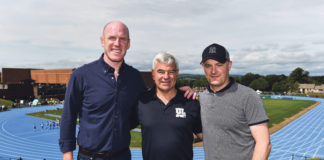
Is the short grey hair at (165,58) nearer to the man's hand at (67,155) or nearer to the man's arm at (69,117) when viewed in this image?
Answer: the man's arm at (69,117)

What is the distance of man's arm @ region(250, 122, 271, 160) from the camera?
10.8 feet

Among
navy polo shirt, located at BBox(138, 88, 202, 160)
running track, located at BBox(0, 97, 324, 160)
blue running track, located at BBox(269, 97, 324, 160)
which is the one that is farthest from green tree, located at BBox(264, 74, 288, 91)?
navy polo shirt, located at BBox(138, 88, 202, 160)

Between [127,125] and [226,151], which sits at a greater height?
[127,125]

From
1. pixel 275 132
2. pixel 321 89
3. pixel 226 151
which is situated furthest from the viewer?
pixel 321 89

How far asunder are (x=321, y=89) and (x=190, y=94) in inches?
5046

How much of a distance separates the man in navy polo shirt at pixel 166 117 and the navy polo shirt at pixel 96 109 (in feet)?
1.21

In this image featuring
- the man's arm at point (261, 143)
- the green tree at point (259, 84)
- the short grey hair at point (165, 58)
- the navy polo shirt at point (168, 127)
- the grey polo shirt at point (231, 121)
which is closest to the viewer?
the man's arm at point (261, 143)

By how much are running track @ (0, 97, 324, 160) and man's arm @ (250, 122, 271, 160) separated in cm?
1979

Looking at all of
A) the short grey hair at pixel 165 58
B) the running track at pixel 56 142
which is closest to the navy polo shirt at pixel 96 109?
the short grey hair at pixel 165 58

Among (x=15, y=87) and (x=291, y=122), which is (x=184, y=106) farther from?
(x=15, y=87)

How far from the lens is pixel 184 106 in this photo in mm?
3738

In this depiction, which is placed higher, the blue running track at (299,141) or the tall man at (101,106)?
the tall man at (101,106)

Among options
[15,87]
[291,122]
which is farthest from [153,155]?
[15,87]

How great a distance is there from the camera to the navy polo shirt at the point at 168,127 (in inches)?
141
